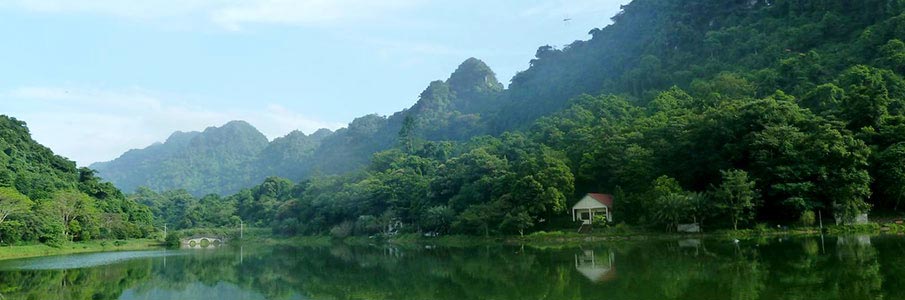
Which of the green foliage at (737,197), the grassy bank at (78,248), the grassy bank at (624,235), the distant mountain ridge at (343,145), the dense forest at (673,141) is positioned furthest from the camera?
the distant mountain ridge at (343,145)

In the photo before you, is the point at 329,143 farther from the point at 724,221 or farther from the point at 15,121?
the point at 724,221

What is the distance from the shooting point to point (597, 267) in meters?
17.5

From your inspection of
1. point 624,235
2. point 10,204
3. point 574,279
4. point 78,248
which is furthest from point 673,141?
point 78,248

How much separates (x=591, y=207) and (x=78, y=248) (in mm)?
41663

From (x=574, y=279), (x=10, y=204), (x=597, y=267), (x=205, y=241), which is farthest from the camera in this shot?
(x=205, y=241)

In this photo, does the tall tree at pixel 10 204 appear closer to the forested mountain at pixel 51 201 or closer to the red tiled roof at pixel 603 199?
the forested mountain at pixel 51 201

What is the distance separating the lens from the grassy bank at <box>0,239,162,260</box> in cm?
4178

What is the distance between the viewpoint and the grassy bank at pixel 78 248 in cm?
4178

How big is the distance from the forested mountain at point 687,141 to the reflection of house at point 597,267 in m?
12.0

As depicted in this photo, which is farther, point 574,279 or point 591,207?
point 591,207

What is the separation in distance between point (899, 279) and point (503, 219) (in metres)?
29.4

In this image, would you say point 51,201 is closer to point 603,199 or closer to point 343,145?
point 603,199

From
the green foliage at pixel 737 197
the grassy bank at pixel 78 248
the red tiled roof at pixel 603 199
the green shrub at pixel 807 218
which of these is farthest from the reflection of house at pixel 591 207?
the grassy bank at pixel 78 248

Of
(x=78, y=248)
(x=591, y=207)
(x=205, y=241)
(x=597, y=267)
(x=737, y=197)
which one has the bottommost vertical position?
(x=205, y=241)
